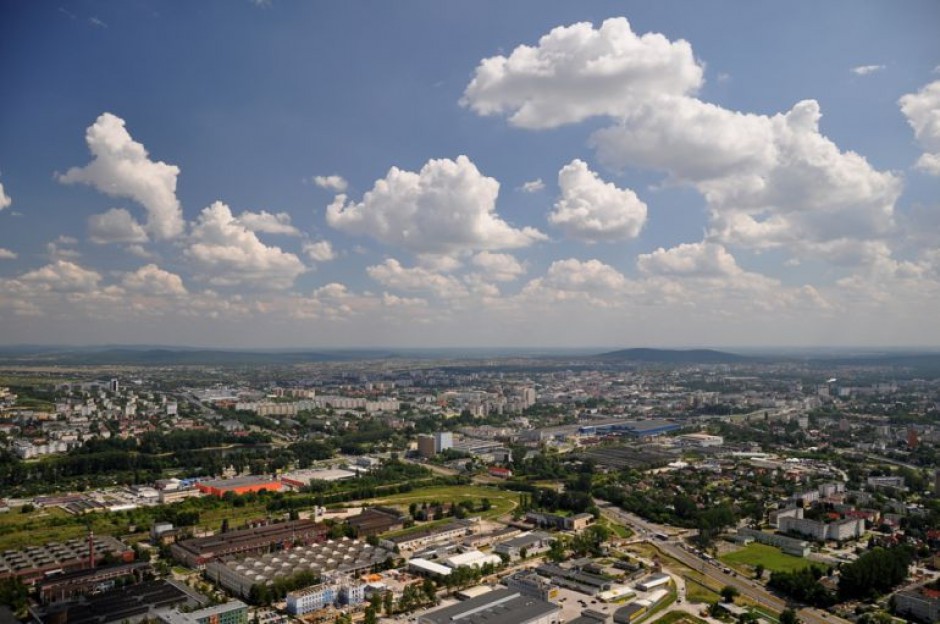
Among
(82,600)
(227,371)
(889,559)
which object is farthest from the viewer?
(227,371)

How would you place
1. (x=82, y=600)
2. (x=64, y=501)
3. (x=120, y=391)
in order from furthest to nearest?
(x=120, y=391)
(x=64, y=501)
(x=82, y=600)

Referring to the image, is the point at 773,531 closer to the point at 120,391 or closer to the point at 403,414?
the point at 403,414

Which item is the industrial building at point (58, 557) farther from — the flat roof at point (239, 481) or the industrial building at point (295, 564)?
the flat roof at point (239, 481)

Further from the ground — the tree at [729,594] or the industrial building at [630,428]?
the industrial building at [630,428]

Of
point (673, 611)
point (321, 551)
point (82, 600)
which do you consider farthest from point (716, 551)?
point (82, 600)

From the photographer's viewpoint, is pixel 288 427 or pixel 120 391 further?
pixel 120 391

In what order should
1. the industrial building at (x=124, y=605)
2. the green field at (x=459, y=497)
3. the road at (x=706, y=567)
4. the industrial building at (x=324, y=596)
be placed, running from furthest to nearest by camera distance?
the green field at (x=459, y=497), the industrial building at (x=324, y=596), the road at (x=706, y=567), the industrial building at (x=124, y=605)

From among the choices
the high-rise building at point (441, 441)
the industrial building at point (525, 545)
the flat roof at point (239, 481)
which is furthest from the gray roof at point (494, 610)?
the high-rise building at point (441, 441)
